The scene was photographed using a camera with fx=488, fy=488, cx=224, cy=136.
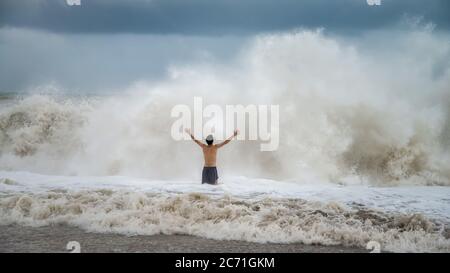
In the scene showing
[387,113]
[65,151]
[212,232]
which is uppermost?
[387,113]

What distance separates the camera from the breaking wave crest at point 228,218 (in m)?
5.41

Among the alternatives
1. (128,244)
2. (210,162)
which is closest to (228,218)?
(128,244)

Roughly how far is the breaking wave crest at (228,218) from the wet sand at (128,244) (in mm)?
154

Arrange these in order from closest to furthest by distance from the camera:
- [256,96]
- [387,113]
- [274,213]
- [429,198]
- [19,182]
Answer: [274,213] < [429,198] < [19,182] < [387,113] < [256,96]

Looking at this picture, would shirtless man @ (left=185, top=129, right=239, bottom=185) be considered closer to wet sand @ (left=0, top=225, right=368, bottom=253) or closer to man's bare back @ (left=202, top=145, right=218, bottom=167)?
man's bare back @ (left=202, top=145, right=218, bottom=167)

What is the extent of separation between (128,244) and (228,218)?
4.47ft

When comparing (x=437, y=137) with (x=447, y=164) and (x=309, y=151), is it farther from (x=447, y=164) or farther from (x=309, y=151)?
(x=309, y=151)

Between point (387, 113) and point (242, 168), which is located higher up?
point (387, 113)

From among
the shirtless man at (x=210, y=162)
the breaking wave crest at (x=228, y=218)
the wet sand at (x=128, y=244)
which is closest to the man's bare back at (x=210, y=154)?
the shirtless man at (x=210, y=162)

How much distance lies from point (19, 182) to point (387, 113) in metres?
7.47

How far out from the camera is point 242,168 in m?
10.0

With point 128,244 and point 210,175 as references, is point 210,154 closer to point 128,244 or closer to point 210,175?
point 210,175

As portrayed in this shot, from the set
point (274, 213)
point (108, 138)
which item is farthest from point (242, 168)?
point (274, 213)

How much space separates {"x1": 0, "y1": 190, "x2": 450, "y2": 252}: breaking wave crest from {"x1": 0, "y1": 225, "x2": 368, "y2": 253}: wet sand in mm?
154
